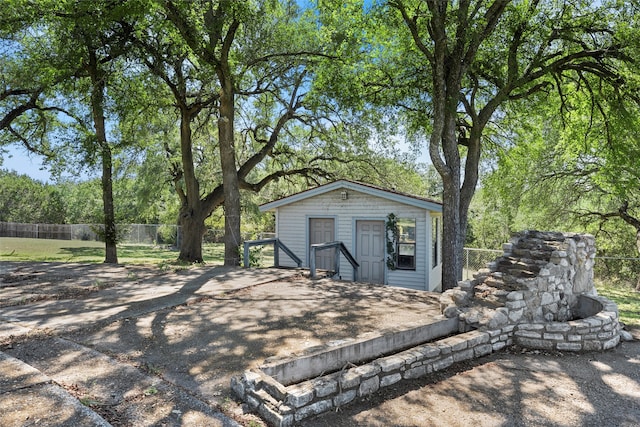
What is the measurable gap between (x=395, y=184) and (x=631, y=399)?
13.0 meters

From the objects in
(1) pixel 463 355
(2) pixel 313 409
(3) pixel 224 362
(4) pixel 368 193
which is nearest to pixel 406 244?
(4) pixel 368 193

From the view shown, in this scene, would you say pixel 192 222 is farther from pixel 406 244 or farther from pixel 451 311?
pixel 451 311

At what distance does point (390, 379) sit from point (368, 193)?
25.4 feet

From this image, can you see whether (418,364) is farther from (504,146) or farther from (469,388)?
(504,146)

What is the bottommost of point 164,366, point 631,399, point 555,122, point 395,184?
point 631,399

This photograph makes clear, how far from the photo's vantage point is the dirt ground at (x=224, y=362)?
3348 millimetres

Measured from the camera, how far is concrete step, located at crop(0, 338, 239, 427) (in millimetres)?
3053

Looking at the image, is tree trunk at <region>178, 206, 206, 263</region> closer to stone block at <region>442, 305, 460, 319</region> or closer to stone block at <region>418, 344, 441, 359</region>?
stone block at <region>442, 305, 460, 319</region>

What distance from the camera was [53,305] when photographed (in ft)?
21.2

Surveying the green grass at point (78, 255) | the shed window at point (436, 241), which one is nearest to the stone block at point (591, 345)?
the shed window at point (436, 241)

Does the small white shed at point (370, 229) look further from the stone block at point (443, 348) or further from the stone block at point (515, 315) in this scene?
the stone block at point (443, 348)

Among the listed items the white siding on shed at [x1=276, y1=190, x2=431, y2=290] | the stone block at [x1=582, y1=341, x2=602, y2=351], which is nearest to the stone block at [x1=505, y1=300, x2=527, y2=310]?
the stone block at [x1=582, y1=341, x2=602, y2=351]

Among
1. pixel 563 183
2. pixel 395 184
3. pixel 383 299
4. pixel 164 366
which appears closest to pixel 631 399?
pixel 383 299

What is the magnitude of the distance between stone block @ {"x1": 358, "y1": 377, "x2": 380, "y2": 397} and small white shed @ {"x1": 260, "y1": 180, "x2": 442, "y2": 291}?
7208mm
